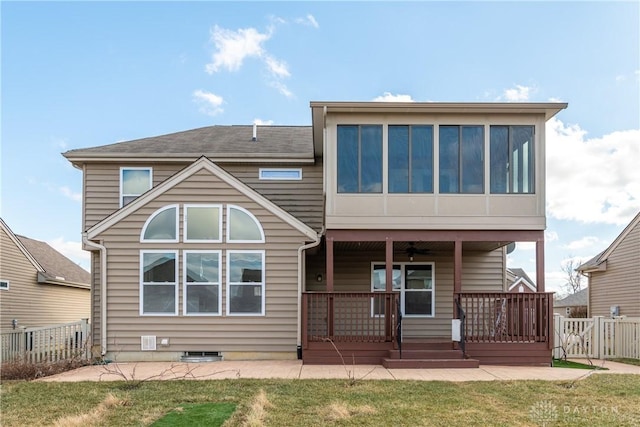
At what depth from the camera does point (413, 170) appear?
1130 centimetres

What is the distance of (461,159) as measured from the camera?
37.0ft

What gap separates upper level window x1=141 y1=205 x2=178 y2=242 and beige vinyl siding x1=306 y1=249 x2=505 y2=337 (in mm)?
3807

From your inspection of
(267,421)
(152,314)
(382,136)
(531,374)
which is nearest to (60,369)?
(152,314)

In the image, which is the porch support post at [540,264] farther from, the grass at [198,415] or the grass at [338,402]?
the grass at [198,415]

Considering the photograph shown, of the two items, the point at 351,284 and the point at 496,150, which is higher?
the point at 496,150

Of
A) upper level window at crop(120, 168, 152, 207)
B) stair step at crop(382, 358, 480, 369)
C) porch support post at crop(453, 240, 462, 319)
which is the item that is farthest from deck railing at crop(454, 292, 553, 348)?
upper level window at crop(120, 168, 152, 207)

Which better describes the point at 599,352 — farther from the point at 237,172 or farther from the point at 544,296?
the point at 237,172

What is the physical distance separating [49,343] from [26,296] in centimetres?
792

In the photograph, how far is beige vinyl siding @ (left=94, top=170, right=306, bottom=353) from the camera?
11352 mm

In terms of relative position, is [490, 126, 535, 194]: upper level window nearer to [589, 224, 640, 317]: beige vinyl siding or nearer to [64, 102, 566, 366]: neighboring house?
[64, 102, 566, 366]: neighboring house

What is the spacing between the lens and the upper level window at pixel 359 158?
11.3m

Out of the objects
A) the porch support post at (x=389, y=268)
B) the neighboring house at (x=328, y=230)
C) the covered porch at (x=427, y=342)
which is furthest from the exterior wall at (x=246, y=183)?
the porch support post at (x=389, y=268)

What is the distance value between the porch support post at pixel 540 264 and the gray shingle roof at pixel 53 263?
54.7ft

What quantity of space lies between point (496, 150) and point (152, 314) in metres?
8.41
